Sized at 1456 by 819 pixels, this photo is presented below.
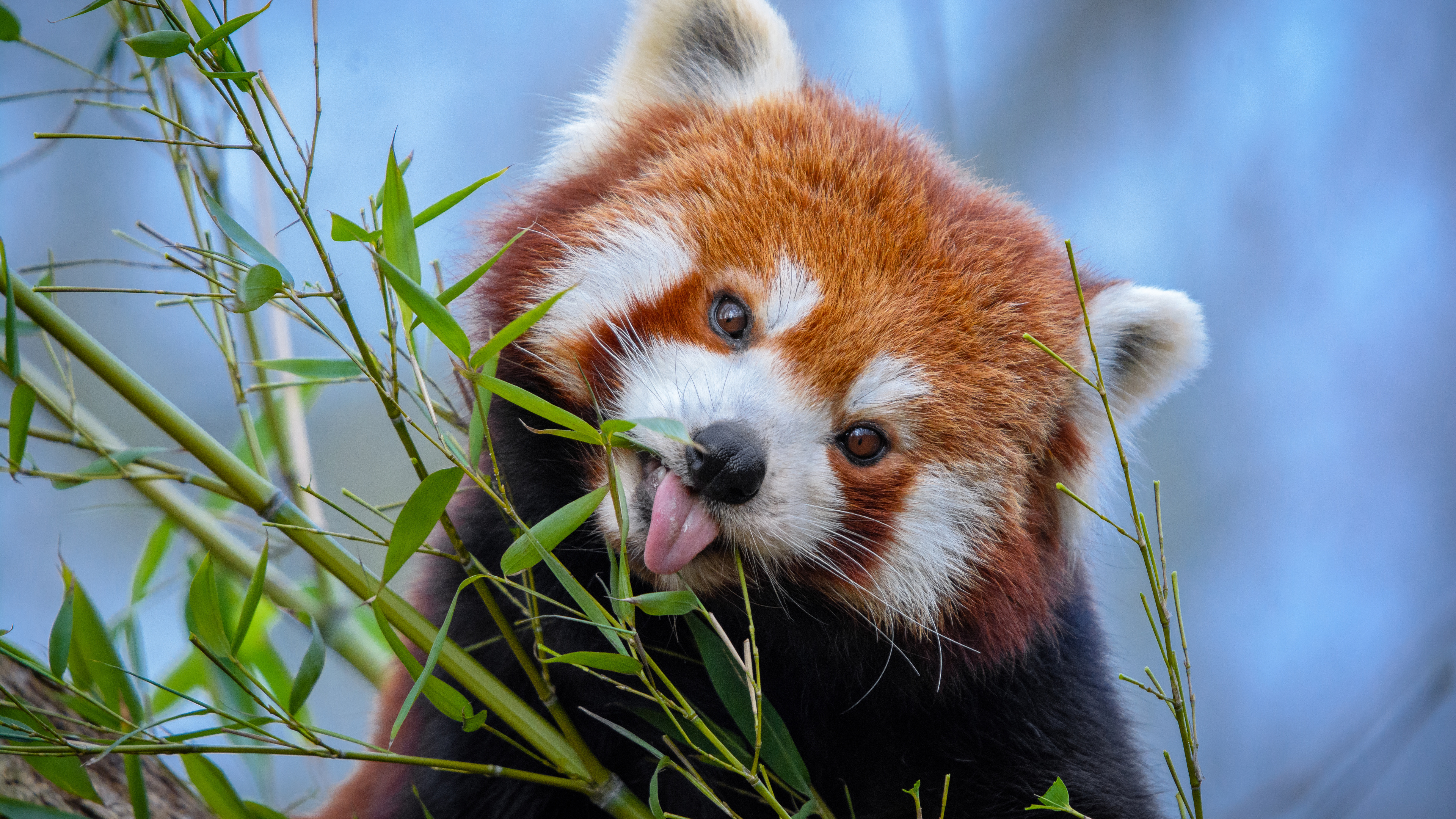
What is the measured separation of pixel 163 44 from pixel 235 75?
0.09 meters

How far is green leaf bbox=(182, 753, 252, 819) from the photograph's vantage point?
1190 mm

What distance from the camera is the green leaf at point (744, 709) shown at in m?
1.19

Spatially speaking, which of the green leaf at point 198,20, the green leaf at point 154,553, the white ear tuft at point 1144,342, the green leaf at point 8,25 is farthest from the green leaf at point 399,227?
the white ear tuft at point 1144,342

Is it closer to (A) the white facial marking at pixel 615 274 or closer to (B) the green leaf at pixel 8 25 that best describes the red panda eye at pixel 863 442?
(A) the white facial marking at pixel 615 274

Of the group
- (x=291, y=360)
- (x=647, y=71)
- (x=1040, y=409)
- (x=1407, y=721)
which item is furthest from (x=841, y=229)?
(x=1407, y=721)

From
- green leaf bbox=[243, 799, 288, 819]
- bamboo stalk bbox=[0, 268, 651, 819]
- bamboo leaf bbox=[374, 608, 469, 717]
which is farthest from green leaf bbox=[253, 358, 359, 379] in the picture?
green leaf bbox=[243, 799, 288, 819]

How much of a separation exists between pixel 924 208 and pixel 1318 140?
117 inches

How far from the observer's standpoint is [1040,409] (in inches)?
55.7

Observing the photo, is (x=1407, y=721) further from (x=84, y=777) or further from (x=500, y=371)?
(x=84, y=777)

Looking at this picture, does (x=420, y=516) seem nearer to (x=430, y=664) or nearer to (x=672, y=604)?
(x=430, y=664)

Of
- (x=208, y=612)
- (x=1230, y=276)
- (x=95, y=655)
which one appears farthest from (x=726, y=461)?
(x=1230, y=276)

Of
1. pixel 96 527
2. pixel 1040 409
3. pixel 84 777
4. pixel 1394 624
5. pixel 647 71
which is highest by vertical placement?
pixel 647 71

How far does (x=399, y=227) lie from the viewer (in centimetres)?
103

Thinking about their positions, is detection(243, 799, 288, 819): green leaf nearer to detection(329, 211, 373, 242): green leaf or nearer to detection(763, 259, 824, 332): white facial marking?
detection(329, 211, 373, 242): green leaf
